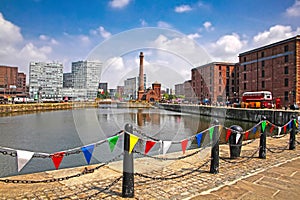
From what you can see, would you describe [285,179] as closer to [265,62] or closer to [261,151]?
[261,151]

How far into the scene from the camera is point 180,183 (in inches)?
234

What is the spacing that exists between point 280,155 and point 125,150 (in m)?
7.34

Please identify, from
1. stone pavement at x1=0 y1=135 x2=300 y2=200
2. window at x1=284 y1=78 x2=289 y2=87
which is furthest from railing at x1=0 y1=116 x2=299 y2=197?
window at x1=284 y1=78 x2=289 y2=87

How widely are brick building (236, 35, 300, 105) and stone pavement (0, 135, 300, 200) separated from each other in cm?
4662

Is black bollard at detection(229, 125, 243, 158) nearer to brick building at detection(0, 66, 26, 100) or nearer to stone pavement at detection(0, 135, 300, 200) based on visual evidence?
stone pavement at detection(0, 135, 300, 200)

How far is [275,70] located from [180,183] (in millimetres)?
54826

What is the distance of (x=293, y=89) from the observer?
156ft

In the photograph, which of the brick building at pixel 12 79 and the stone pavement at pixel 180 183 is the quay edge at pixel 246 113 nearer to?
the stone pavement at pixel 180 183

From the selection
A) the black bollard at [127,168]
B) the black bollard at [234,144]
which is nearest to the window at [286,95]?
the black bollard at [234,144]

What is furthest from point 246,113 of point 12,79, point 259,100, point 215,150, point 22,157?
point 12,79

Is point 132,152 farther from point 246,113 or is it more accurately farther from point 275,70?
point 275,70

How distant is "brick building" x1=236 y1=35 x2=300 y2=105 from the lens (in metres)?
47.6

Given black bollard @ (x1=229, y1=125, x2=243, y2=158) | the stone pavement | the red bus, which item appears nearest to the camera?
the stone pavement

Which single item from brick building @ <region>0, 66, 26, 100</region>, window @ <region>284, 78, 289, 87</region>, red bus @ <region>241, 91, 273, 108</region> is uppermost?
brick building @ <region>0, 66, 26, 100</region>
